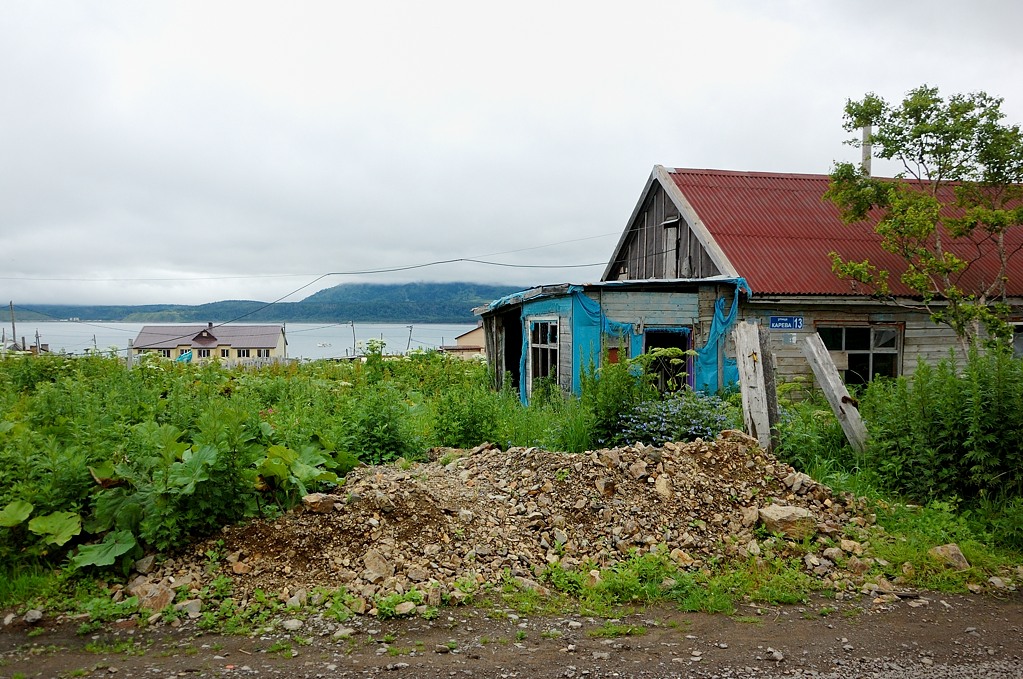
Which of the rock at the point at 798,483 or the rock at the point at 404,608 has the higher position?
the rock at the point at 798,483

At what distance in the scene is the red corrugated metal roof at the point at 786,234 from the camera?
15.2 meters

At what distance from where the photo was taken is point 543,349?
15523mm

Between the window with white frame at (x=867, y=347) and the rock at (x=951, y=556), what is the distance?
9616mm

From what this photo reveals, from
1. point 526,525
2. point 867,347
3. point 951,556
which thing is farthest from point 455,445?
point 867,347

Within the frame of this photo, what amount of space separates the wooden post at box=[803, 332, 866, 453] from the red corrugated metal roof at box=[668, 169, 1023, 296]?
5.60 m

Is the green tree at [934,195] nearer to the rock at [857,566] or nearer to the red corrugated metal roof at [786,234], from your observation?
the red corrugated metal roof at [786,234]

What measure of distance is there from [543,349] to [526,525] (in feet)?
29.8

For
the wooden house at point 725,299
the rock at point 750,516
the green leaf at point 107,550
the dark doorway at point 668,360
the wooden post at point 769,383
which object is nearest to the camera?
the green leaf at point 107,550

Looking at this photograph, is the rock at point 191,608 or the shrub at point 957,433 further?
the shrub at point 957,433

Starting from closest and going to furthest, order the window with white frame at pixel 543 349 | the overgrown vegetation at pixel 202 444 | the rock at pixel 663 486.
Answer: the overgrown vegetation at pixel 202 444 → the rock at pixel 663 486 → the window with white frame at pixel 543 349

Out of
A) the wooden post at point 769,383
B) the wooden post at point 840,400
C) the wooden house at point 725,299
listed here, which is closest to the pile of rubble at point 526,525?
the wooden post at point 769,383

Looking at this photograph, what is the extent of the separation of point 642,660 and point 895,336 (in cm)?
1327

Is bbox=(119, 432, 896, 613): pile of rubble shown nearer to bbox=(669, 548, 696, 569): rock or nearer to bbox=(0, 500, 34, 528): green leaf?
bbox=(669, 548, 696, 569): rock

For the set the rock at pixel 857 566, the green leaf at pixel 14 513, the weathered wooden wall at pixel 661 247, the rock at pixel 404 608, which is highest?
the weathered wooden wall at pixel 661 247
